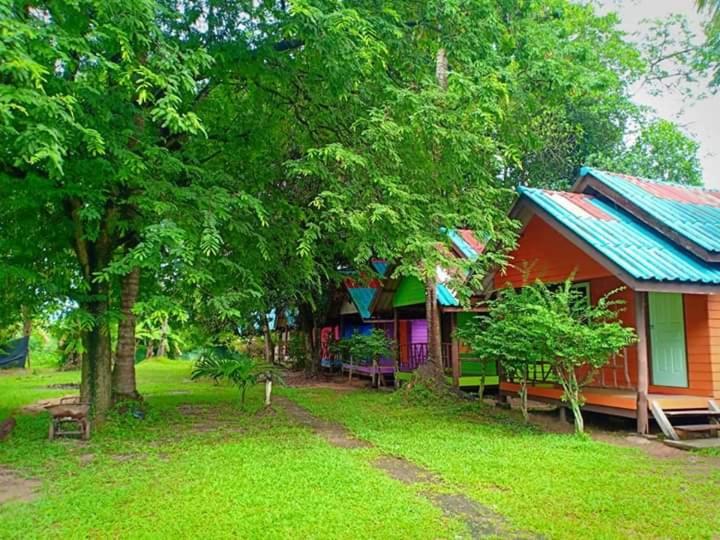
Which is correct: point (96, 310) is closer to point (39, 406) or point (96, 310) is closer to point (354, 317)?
point (39, 406)

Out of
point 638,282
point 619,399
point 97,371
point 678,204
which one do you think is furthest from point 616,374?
point 97,371

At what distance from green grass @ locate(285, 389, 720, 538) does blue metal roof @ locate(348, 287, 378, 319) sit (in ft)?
Answer: 32.4

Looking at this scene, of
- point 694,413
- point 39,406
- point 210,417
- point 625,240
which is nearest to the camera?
point 694,413

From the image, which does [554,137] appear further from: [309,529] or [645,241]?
[309,529]

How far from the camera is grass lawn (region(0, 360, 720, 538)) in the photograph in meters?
4.84

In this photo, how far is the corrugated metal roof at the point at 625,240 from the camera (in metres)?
8.82

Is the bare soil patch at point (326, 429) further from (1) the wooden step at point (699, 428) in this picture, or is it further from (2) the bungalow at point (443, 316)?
(1) the wooden step at point (699, 428)

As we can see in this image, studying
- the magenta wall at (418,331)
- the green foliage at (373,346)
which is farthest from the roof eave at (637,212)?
the magenta wall at (418,331)

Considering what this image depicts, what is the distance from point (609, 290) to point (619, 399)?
257cm

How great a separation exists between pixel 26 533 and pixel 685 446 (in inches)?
322

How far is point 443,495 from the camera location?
5730 mm

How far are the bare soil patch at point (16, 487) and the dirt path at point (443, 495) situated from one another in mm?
3951

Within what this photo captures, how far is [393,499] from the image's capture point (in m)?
5.53

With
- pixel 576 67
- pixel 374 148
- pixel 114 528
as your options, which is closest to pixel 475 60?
A: pixel 576 67
